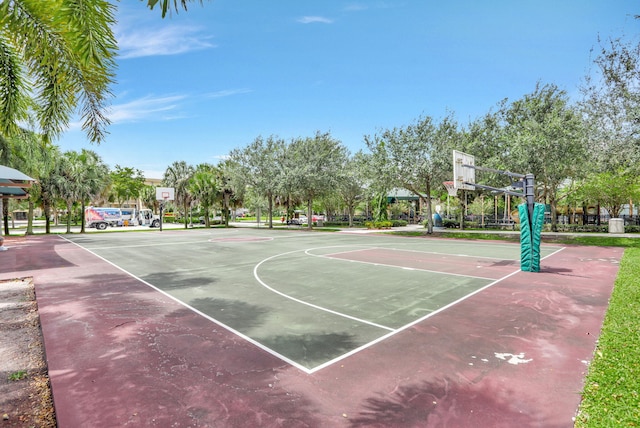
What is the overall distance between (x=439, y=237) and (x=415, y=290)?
22.1 meters

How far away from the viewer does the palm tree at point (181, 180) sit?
50.7m

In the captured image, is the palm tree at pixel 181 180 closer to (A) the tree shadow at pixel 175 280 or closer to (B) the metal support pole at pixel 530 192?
(A) the tree shadow at pixel 175 280

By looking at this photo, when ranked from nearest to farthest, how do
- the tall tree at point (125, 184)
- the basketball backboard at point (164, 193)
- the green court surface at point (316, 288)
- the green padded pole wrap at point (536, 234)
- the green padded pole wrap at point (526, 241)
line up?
the green court surface at point (316, 288)
the green padded pole wrap at point (536, 234)
the green padded pole wrap at point (526, 241)
the basketball backboard at point (164, 193)
the tall tree at point (125, 184)

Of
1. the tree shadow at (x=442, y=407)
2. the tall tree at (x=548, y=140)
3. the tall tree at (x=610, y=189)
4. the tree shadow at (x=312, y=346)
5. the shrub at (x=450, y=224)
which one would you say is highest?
the tall tree at (x=548, y=140)

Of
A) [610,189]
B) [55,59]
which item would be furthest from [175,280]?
[610,189]

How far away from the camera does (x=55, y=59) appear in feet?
25.0

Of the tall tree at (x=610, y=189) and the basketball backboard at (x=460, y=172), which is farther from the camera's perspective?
the tall tree at (x=610, y=189)

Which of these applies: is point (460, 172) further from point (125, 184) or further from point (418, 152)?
point (125, 184)

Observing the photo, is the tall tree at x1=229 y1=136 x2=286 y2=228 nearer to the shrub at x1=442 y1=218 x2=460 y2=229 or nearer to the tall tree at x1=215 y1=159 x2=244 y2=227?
the tall tree at x1=215 y1=159 x2=244 y2=227

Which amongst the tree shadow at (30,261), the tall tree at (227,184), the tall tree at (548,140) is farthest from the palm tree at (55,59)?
the tall tree at (227,184)

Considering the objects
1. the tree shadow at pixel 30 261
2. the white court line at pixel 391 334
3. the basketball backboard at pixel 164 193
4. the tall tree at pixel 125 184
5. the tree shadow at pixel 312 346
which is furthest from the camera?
the tall tree at pixel 125 184

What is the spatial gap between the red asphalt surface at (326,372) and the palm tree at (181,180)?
43.8 meters

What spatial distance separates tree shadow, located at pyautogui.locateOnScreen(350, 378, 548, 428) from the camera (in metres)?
4.09

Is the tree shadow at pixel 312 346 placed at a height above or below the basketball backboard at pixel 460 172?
below
